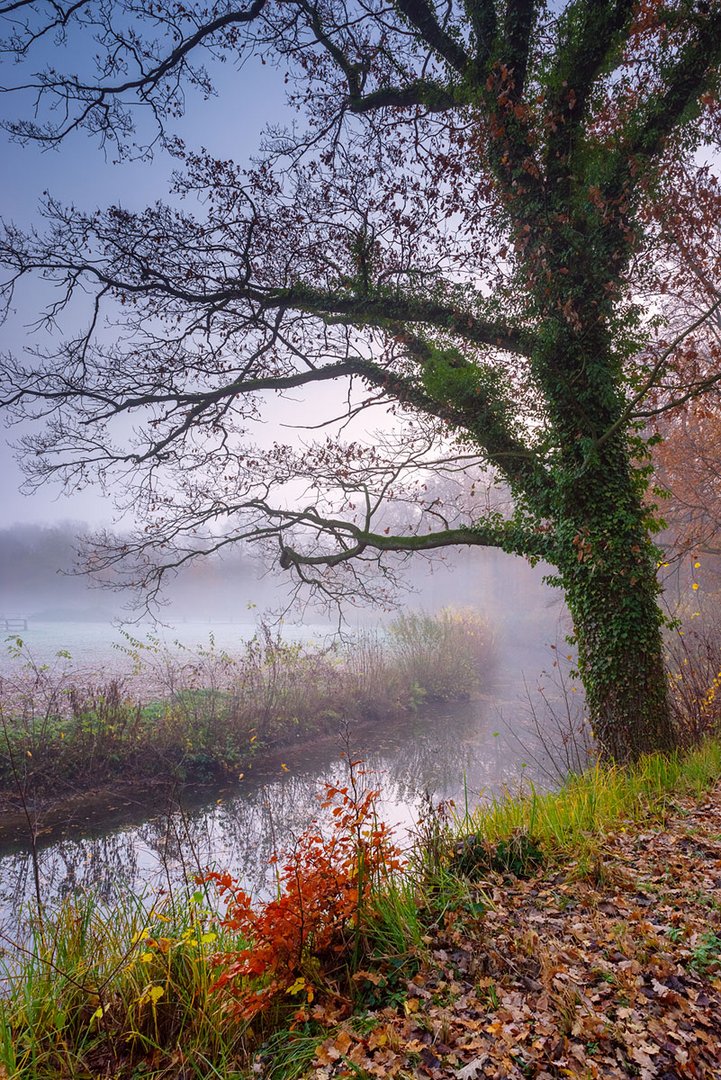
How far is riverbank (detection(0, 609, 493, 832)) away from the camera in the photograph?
28.1 feet

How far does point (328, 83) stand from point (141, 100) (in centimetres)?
252

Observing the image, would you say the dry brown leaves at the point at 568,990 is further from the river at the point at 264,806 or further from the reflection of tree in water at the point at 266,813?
the reflection of tree in water at the point at 266,813

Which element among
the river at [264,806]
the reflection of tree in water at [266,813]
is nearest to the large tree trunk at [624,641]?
the river at [264,806]

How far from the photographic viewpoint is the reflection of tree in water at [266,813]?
628 cm

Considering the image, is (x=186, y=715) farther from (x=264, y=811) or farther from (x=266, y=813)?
(x=266, y=813)

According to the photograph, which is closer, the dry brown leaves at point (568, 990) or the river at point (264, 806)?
the dry brown leaves at point (568, 990)

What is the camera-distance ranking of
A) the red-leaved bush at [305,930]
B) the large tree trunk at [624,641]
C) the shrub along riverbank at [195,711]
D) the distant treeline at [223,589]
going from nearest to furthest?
the red-leaved bush at [305,930] → the large tree trunk at [624,641] → the shrub along riverbank at [195,711] → the distant treeline at [223,589]

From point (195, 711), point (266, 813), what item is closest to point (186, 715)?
point (195, 711)

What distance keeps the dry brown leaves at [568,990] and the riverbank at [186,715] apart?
4.76 metres

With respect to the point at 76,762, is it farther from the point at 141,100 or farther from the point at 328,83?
the point at 328,83

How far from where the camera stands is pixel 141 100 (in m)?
6.76

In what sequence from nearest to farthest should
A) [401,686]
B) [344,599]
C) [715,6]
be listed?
[715,6], [344,599], [401,686]

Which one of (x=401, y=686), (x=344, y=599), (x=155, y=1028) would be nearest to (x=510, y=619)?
(x=401, y=686)

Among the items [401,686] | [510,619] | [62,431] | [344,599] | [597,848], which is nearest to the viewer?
[597,848]
